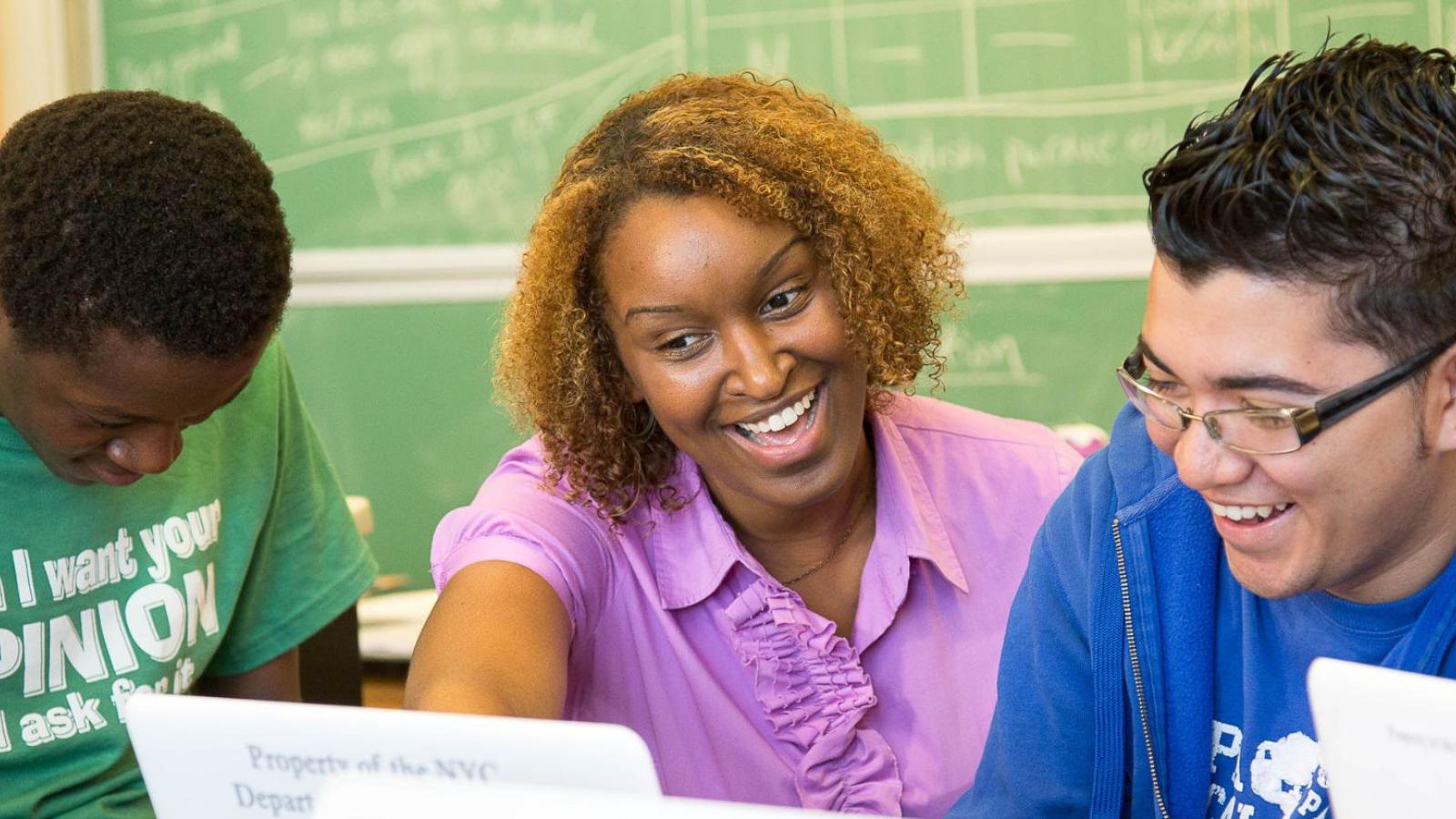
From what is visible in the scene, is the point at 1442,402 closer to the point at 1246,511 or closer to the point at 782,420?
the point at 1246,511

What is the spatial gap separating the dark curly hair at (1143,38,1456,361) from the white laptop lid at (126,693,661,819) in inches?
22.9

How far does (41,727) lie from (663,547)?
2.03 ft

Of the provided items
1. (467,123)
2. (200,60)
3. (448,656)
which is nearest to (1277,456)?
(448,656)

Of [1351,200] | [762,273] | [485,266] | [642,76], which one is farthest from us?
[485,266]

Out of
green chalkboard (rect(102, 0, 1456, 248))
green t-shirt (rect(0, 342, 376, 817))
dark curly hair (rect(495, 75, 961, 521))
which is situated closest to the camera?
green t-shirt (rect(0, 342, 376, 817))

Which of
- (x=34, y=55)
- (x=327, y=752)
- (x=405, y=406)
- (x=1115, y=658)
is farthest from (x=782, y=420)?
(x=34, y=55)

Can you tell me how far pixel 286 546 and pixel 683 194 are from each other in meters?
0.60

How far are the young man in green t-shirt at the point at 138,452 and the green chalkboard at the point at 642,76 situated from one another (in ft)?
6.04

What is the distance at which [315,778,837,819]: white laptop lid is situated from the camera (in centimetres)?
73

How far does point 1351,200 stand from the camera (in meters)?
1.07

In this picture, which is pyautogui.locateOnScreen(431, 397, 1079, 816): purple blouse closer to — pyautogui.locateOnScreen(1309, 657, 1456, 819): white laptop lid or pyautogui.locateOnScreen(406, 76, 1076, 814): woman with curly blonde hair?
pyautogui.locateOnScreen(406, 76, 1076, 814): woman with curly blonde hair

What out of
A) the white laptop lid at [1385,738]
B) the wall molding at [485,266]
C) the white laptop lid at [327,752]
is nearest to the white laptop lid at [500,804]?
the white laptop lid at [327,752]

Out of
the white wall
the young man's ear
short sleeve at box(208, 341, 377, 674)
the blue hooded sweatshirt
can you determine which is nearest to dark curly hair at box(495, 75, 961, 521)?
short sleeve at box(208, 341, 377, 674)

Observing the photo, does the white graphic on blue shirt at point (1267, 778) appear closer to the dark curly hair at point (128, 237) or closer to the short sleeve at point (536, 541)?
the short sleeve at point (536, 541)
